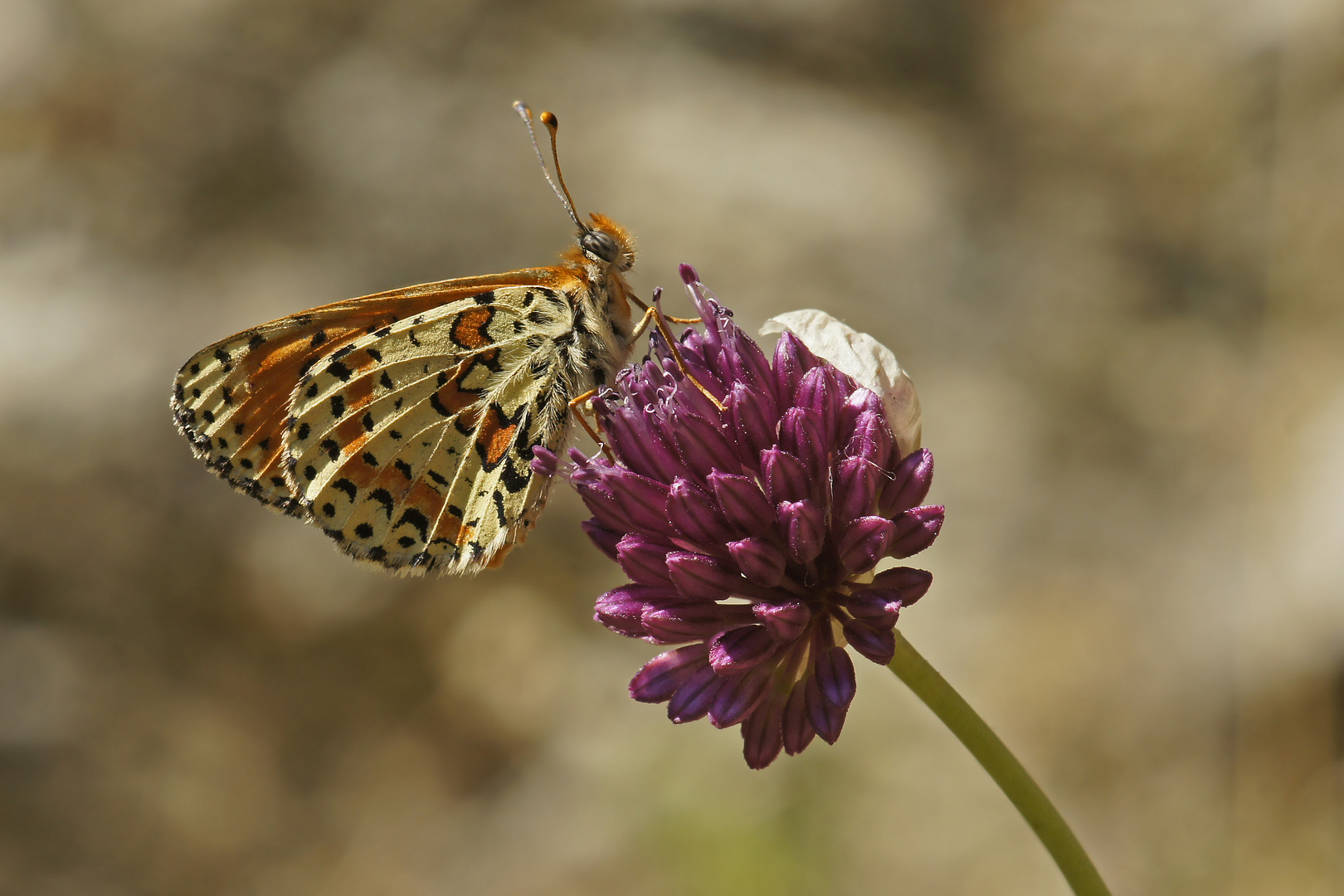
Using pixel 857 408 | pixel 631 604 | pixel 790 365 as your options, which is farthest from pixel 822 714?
pixel 790 365

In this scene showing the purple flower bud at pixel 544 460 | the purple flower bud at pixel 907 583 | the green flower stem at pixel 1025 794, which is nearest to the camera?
the green flower stem at pixel 1025 794

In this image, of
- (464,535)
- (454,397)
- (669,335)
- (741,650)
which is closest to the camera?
(741,650)

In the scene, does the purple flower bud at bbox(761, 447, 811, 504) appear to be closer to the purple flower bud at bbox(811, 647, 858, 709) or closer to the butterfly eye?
the purple flower bud at bbox(811, 647, 858, 709)

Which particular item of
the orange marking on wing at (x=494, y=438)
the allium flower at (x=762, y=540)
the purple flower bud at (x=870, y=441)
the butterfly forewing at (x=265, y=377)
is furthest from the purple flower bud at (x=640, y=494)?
the butterfly forewing at (x=265, y=377)

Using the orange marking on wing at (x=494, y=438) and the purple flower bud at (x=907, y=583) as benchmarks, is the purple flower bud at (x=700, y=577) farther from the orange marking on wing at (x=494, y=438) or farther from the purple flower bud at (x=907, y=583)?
the orange marking on wing at (x=494, y=438)

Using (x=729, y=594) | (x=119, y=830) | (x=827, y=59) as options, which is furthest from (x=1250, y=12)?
(x=119, y=830)

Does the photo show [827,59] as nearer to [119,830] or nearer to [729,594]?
[729,594]

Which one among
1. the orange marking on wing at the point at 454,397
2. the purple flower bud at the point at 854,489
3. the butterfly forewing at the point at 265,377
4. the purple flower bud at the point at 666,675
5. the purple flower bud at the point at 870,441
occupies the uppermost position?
the butterfly forewing at the point at 265,377

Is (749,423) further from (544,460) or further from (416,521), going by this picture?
(416,521)
